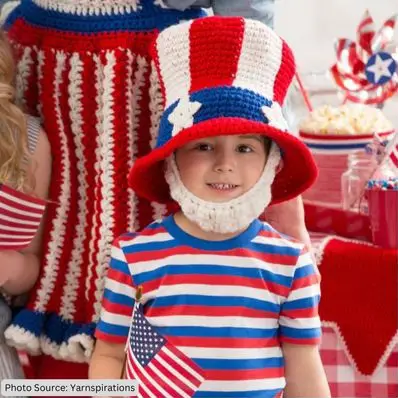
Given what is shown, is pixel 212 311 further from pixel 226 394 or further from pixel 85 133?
pixel 85 133

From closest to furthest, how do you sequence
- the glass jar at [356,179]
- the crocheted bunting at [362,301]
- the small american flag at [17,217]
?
the small american flag at [17,217], the crocheted bunting at [362,301], the glass jar at [356,179]

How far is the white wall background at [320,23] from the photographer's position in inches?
59.6

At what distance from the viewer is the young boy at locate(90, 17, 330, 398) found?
740 mm

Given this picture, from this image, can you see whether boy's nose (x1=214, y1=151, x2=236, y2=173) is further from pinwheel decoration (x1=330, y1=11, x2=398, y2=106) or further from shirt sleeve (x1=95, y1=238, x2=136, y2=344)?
pinwheel decoration (x1=330, y1=11, x2=398, y2=106)

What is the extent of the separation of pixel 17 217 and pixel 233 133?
31 cm

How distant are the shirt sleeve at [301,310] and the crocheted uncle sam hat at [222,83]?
0.41 feet

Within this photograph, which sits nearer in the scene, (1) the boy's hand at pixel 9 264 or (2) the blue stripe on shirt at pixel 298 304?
(2) the blue stripe on shirt at pixel 298 304

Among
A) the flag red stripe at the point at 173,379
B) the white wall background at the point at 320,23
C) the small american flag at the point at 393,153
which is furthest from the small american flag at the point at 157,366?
the white wall background at the point at 320,23

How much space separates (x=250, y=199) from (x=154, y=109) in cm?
21

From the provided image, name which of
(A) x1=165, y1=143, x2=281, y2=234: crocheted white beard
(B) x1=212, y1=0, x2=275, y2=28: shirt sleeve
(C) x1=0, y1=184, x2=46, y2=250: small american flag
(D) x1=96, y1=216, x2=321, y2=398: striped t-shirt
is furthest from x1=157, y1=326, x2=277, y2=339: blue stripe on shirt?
(B) x1=212, y1=0, x2=275, y2=28: shirt sleeve

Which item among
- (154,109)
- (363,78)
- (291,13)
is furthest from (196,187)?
(291,13)

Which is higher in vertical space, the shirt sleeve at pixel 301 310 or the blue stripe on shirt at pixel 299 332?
the shirt sleeve at pixel 301 310

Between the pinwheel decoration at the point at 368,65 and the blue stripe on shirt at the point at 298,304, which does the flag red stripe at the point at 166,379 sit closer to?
the blue stripe on shirt at the point at 298,304

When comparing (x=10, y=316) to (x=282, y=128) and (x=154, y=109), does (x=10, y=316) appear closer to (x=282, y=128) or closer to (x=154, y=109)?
(x=154, y=109)
